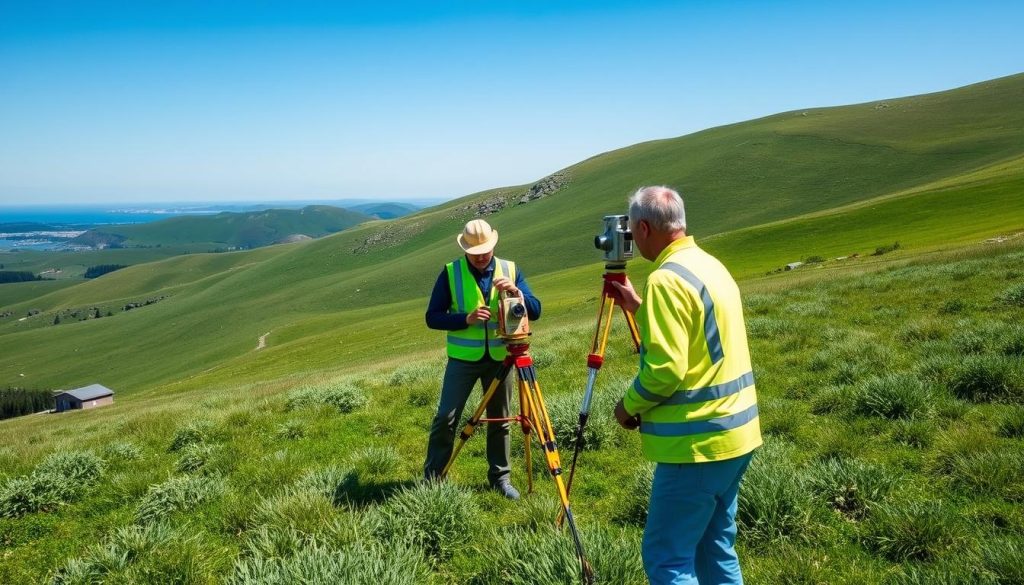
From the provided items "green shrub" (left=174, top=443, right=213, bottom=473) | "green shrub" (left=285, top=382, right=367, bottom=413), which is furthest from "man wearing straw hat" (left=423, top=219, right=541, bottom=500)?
"green shrub" (left=285, top=382, right=367, bottom=413)

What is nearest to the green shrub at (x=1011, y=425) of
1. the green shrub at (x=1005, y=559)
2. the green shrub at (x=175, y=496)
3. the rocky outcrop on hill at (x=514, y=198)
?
the green shrub at (x=1005, y=559)

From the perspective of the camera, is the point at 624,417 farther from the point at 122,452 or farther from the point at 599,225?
the point at 599,225

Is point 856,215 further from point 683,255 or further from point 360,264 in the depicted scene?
point 360,264

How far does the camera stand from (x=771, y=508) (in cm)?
480

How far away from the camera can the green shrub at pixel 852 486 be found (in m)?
5.04

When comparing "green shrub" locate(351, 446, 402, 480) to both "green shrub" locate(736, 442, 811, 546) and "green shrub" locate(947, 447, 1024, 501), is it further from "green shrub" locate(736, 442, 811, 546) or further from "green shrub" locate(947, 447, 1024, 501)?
"green shrub" locate(947, 447, 1024, 501)

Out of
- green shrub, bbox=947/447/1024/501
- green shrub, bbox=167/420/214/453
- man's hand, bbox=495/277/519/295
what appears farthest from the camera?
green shrub, bbox=167/420/214/453

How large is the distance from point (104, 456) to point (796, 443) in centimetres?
1029

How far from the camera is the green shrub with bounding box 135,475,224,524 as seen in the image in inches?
247

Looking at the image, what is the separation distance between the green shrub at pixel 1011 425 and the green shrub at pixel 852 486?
5.76 feet

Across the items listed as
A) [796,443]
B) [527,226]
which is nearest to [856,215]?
[796,443]

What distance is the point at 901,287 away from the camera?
15.9 meters

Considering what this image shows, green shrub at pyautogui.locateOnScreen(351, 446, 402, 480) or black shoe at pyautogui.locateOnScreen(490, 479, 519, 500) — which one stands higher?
green shrub at pyautogui.locateOnScreen(351, 446, 402, 480)

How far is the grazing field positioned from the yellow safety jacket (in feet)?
4.74
